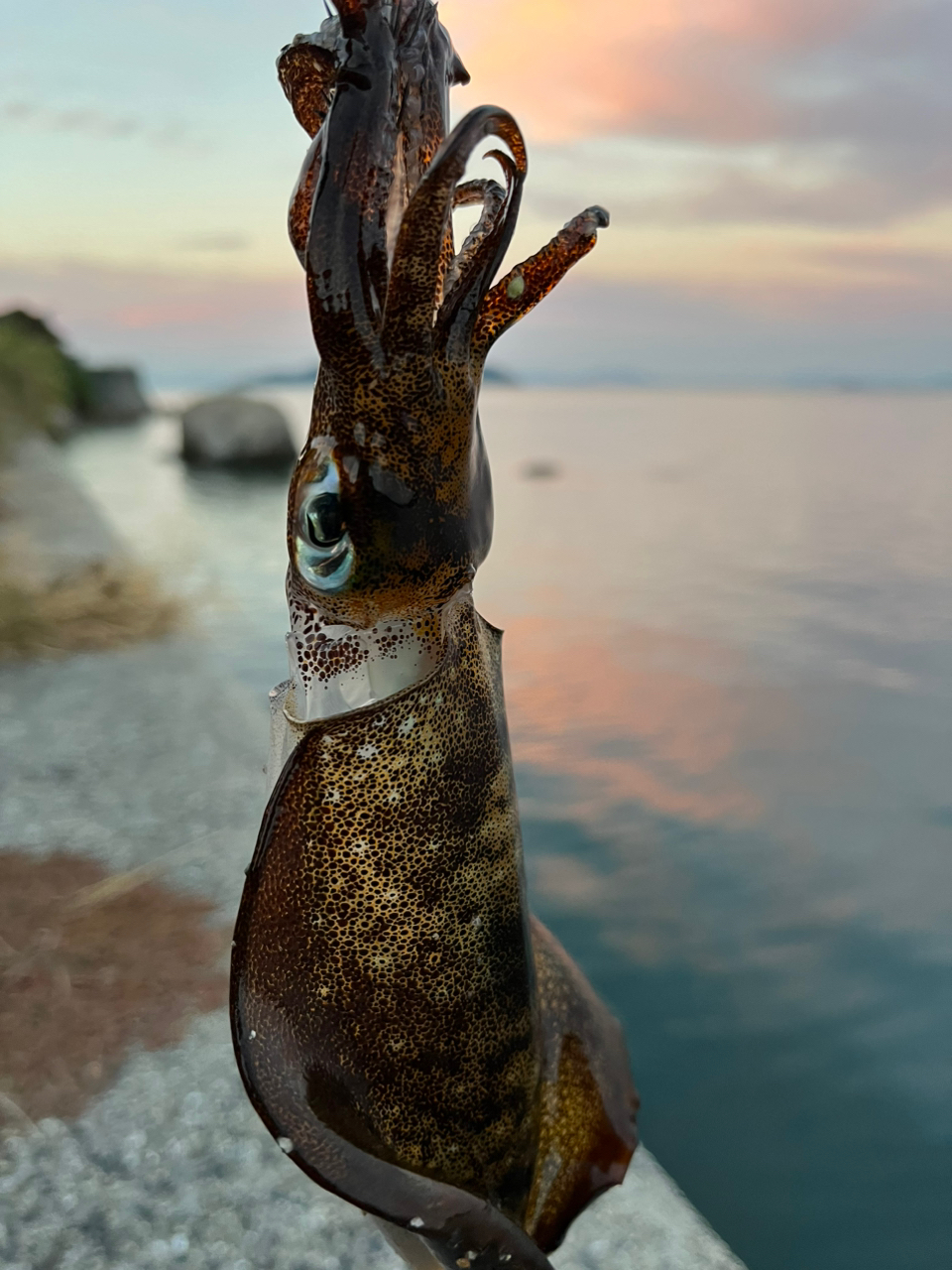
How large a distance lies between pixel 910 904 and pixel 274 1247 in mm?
3058

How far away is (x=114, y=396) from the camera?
2448cm

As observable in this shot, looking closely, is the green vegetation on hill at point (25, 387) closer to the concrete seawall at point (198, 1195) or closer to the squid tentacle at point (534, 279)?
the concrete seawall at point (198, 1195)

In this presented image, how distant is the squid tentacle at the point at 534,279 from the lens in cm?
104

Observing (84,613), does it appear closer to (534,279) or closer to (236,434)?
(534,279)

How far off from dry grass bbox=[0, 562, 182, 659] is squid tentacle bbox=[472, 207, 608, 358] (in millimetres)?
6894

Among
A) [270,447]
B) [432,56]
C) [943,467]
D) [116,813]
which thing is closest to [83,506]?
[270,447]

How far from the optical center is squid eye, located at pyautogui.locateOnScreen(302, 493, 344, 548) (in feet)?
3.30

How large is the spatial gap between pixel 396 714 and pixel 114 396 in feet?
84.0

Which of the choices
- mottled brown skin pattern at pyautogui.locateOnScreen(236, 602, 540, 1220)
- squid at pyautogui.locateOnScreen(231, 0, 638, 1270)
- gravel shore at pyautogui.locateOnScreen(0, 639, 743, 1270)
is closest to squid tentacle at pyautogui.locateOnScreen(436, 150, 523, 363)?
squid at pyautogui.locateOnScreen(231, 0, 638, 1270)

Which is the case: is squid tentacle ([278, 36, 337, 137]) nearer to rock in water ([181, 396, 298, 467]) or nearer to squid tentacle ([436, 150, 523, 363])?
squid tentacle ([436, 150, 523, 363])

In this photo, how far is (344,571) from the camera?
1.03m

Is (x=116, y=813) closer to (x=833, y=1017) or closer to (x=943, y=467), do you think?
(x=833, y=1017)

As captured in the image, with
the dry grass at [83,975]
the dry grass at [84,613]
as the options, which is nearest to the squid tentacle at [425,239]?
the dry grass at [83,975]

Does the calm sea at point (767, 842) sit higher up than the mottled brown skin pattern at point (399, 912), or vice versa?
the mottled brown skin pattern at point (399, 912)
